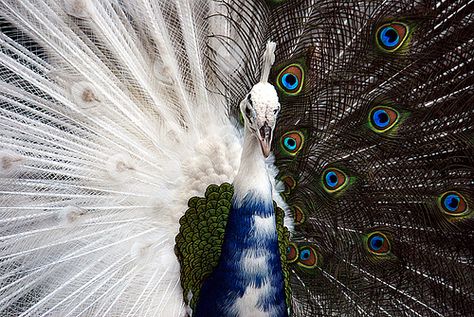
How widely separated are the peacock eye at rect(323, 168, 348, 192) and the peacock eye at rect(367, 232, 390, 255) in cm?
18

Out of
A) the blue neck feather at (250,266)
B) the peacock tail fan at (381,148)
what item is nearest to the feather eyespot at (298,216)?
the peacock tail fan at (381,148)

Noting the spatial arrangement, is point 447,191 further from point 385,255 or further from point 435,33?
point 435,33

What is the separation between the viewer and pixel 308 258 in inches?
79.6

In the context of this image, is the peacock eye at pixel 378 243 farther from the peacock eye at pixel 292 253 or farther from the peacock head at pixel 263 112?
the peacock head at pixel 263 112

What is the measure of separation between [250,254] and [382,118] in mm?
571

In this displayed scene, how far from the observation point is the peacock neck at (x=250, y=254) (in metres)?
1.59

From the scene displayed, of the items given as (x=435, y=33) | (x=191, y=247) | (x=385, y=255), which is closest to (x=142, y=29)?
(x=191, y=247)

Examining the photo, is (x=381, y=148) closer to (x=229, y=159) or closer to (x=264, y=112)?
(x=229, y=159)

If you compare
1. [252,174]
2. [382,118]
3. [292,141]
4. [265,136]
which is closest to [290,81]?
[292,141]

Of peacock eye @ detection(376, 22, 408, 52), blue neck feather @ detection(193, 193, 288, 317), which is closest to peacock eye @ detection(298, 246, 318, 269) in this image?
blue neck feather @ detection(193, 193, 288, 317)

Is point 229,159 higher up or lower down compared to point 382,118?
lower down

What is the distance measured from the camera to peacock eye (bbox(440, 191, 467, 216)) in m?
1.83

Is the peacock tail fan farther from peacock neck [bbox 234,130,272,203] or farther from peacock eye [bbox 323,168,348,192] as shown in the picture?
peacock neck [bbox 234,130,272,203]

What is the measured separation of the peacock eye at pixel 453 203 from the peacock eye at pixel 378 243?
197 millimetres
